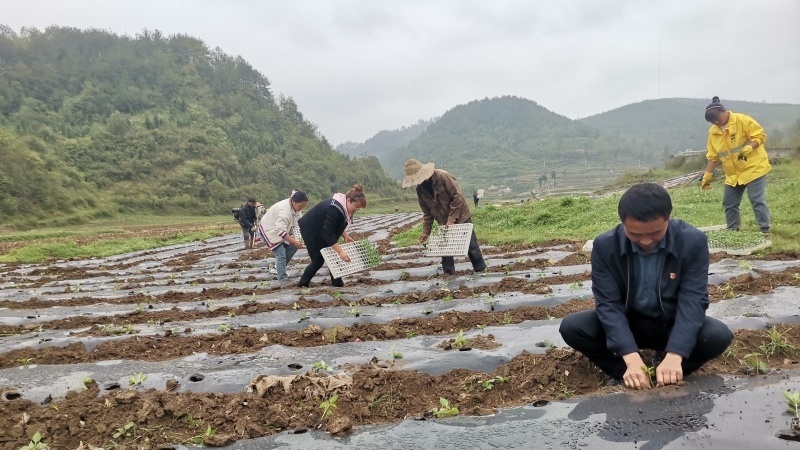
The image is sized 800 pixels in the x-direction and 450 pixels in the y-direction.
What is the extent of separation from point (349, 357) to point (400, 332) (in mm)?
707

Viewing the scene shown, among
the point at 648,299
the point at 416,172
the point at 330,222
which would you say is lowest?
the point at 648,299

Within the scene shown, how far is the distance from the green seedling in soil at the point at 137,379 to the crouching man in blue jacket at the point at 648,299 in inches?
115

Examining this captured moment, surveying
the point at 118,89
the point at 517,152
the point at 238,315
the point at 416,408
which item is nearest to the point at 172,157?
the point at 118,89

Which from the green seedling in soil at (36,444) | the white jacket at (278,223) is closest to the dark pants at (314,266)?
the white jacket at (278,223)

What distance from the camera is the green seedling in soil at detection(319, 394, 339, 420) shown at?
291 centimetres

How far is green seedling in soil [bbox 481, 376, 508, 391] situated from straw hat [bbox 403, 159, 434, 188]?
13.8 feet

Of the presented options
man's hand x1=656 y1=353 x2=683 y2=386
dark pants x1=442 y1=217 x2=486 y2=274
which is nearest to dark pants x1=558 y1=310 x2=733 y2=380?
man's hand x1=656 y1=353 x2=683 y2=386

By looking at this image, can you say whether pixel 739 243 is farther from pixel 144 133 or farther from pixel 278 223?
pixel 144 133

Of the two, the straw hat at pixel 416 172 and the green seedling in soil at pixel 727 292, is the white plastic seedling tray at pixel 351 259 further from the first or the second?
the green seedling in soil at pixel 727 292

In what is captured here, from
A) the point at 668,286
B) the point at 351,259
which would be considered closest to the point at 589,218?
the point at 351,259

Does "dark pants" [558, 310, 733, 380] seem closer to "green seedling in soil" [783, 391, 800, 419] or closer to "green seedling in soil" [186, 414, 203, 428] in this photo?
"green seedling in soil" [783, 391, 800, 419]

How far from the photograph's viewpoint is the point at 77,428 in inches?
119

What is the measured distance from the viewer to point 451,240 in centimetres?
739

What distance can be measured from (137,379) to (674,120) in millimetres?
193751
